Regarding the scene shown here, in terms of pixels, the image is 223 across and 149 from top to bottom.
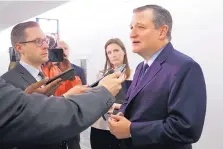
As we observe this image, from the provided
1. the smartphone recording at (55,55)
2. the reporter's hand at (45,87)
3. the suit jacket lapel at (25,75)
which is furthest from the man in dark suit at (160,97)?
the smartphone recording at (55,55)

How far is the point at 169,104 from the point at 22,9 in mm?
4265

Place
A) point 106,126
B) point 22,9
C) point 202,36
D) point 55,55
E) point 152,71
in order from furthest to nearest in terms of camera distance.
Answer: point 22,9
point 55,55
point 106,126
point 202,36
point 152,71

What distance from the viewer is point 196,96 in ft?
4.50

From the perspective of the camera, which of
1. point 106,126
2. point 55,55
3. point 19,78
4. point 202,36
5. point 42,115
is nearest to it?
point 42,115

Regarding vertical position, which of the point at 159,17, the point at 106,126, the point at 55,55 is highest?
the point at 159,17

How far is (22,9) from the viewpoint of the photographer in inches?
196

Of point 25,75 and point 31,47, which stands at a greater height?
point 31,47

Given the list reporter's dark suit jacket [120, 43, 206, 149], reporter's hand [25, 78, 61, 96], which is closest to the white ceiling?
reporter's hand [25, 78, 61, 96]

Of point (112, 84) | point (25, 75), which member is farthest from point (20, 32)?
point (112, 84)

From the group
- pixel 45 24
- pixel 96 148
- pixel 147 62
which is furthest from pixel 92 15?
pixel 147 62

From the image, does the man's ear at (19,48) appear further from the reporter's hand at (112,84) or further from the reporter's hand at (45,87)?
the reporter's hand at (112,84)

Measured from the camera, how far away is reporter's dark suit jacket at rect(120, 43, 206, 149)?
1.35 metres

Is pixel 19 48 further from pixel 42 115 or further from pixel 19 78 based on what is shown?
pixel 42 115

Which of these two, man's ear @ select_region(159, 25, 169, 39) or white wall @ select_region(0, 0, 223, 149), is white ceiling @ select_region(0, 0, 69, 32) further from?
man's ear @ select_region(159, 25, 169, 39)
